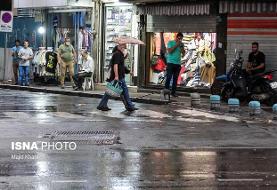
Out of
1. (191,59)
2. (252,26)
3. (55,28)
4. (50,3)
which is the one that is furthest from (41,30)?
(252,26)

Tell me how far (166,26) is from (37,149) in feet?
42.9

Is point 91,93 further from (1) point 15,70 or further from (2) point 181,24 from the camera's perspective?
(1) point 15,70

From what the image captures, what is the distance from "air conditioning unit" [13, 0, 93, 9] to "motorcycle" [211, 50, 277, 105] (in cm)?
881

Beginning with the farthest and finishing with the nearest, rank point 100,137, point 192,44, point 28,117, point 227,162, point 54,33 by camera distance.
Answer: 1. point 54,33
2. point 192,44
3. point 28,117
4. point 100,137
5. point 227,162

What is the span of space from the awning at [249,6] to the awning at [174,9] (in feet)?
2.45

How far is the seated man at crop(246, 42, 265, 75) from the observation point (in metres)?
19.8

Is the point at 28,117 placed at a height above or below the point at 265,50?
below

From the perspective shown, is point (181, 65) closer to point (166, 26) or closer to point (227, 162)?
point (166, 26)

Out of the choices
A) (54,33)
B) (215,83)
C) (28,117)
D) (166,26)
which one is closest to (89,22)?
(54,33)

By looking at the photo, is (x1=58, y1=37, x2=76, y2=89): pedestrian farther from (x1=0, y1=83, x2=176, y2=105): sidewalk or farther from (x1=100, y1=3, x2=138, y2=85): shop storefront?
(x1=100, y1=3, x2=138, y2=85): shop storefront

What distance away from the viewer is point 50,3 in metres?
28.4

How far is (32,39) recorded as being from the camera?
31344mm

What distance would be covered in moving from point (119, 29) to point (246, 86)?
7.88m

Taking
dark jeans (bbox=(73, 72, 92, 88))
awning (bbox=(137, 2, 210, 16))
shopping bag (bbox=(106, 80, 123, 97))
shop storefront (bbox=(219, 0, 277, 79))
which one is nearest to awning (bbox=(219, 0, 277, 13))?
shop storefront (bbox=(219, 0, 277, 79))
